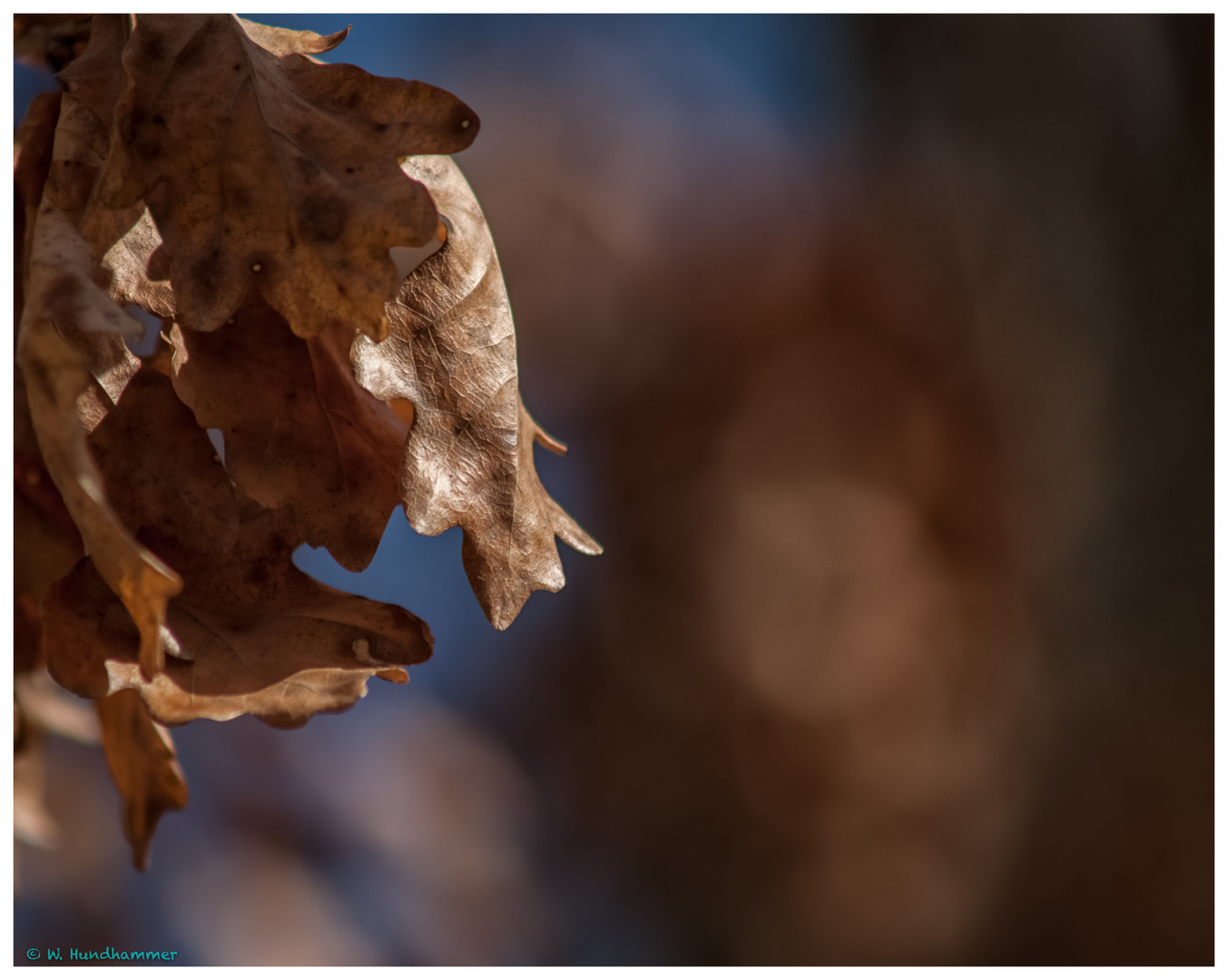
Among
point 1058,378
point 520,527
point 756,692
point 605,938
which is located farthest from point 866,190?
point 605,938

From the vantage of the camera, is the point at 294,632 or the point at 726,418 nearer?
the point at 294,632

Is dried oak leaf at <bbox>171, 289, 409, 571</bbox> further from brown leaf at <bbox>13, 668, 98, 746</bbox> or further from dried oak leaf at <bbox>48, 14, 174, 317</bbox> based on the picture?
brown leaf at <bbox>13, 668, 98, 746</bbox>

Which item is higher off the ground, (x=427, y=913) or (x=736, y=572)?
(x=736, y=572)

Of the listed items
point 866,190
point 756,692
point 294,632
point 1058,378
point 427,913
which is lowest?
point 427,913

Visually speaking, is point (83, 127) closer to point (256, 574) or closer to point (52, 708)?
point (256, 574)

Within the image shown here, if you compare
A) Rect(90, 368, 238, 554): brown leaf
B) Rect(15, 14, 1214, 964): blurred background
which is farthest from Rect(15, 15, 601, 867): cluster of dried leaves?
Rect(15, 14, 1214, 964): blurred background

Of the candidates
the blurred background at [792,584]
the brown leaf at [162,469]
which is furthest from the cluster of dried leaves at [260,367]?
the blurred background at [792,584]

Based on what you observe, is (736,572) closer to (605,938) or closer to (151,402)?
(605,938)
